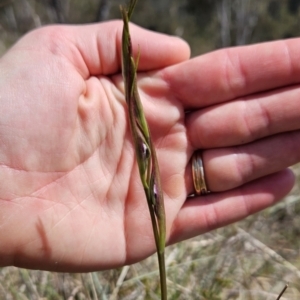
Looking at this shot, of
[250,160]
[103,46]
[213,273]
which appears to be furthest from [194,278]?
[103,46]

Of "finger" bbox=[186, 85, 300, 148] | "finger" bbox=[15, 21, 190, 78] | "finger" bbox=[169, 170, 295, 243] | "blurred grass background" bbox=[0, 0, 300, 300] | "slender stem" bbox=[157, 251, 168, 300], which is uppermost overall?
"finger" bbox=[15, 21, 190, 78]

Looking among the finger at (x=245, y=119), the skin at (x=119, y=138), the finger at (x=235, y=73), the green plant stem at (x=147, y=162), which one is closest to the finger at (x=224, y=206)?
the skin at (x=119, y=138)

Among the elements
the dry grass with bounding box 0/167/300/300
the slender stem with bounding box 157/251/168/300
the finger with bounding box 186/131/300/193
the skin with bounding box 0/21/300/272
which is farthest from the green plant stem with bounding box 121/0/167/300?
the dry grass with bounding box 0/167/300/300

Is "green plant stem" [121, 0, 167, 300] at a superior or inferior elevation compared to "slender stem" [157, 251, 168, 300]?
superior

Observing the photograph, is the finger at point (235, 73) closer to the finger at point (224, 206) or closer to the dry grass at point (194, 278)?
the finger at point (224, 206)

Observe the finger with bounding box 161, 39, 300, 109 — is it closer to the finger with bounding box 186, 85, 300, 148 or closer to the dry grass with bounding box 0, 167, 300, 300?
the finger with bounding box 186, 85, 300, 148

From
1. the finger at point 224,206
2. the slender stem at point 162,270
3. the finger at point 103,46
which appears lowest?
the finger at point 224,206
